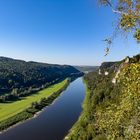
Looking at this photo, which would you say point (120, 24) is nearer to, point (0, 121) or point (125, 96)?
point (125, 96)

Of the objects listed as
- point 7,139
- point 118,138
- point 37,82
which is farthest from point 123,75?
point 37,82

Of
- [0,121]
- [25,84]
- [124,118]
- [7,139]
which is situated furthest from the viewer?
[25,84]

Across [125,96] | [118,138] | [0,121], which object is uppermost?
[125,96]

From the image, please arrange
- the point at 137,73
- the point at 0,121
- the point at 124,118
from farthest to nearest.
A: 1. the point at 0,121
2. the point at 124,118
3. the point at 137,73

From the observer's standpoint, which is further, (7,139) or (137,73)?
(7,139)

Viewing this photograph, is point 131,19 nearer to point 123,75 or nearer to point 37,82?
point 123,75

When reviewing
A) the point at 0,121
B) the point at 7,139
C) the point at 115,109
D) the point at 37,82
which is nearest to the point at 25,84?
the point at 37,82

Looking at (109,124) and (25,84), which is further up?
(109,124)

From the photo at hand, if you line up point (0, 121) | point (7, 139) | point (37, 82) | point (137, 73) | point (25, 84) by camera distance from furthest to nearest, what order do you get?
point (37, 82) < point (25, 84) < point (0, 121) < point (7, 139) < point (137, 73)

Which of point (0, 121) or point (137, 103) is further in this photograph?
point (0, 121)
